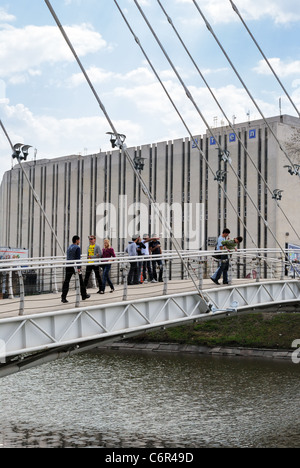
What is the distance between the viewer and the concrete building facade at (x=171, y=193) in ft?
167

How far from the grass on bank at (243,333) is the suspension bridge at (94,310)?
18119mm

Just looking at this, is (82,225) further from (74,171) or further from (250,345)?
(250,345)

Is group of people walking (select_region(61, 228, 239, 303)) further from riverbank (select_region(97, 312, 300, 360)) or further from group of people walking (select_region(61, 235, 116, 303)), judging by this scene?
riverbank (select_region(97, 312, 300, 360))

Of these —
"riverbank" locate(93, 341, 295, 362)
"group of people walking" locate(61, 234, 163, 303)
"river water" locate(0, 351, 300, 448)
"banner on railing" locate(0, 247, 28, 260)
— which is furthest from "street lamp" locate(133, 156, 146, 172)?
"banner on railing" locate(0, 247, 28, 260)

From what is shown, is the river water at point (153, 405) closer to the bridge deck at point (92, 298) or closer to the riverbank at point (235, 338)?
the riverbank at point (235, 338)

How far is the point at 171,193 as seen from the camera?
5794 cm

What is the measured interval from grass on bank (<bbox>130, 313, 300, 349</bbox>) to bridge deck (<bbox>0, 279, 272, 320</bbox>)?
1872 cm

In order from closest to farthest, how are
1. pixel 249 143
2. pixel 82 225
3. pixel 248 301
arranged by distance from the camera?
pixel 248 301, pixel 249 143, pixel 82 225

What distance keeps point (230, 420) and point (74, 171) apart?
159 feet

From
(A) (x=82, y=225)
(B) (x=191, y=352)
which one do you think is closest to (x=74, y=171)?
(A) (x=82, y=225)

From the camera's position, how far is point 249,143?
5172cm

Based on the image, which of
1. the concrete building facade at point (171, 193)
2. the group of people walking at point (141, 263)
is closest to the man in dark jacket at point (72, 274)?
the group of people walking at point (141, 263)

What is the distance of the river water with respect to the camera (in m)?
18.2

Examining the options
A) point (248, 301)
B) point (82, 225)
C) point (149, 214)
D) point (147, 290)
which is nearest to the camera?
point (147, 290)
